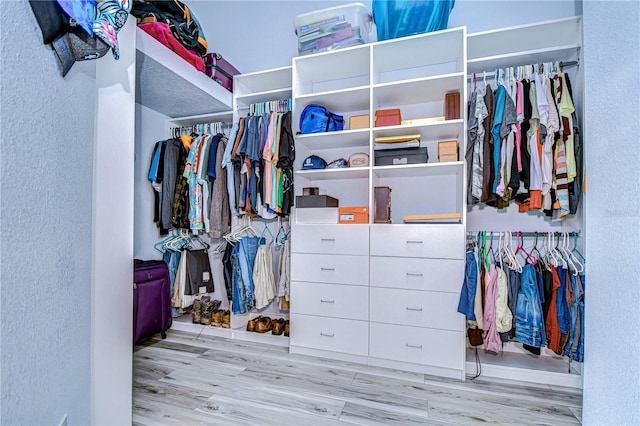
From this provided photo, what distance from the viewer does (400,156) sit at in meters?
2.00

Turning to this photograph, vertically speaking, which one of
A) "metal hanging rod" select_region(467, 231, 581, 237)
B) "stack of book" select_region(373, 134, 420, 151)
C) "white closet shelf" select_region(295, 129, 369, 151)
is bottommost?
→ "metal hanging rod" select_region(467, 231, 581, 237)

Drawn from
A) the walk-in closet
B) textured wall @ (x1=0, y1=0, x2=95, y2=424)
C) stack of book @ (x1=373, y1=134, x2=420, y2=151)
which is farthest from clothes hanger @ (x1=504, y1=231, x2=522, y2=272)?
textured wall @ (x1=0, y1=0, x2=95, y2=424)

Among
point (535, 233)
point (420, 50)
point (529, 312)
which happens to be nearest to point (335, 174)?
point (420, 50)

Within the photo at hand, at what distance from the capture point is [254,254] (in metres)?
2.46

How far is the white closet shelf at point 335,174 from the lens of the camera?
2098 millimetres

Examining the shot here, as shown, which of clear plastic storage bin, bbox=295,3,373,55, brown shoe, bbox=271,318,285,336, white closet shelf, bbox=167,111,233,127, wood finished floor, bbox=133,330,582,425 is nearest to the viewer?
wood finished floor, bbox=133,330,582,425

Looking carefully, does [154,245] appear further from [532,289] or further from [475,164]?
[532,289]

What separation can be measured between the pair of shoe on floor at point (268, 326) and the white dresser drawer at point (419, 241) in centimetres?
104

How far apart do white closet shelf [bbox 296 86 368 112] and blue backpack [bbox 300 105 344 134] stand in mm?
64

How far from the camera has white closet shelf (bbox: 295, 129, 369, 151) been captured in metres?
2.10

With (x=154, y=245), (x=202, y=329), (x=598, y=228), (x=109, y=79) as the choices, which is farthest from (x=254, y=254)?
(x=598, y=228)

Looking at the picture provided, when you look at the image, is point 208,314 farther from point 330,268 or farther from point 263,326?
point 330,268

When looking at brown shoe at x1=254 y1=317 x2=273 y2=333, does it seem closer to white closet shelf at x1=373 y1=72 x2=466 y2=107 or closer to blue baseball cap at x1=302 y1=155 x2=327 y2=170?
blue baseball cap at x1=302 y1=155 x2=327 y2=170

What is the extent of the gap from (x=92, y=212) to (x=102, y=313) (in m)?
0.36
